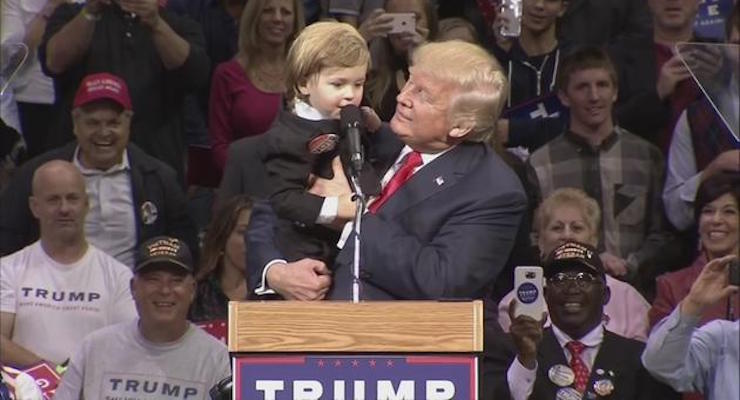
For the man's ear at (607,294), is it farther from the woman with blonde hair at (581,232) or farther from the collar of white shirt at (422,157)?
the collar of white shirt at (422,157)

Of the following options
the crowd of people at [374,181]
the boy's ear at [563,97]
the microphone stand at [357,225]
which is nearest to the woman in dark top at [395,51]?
the crowd of people at [374,181]

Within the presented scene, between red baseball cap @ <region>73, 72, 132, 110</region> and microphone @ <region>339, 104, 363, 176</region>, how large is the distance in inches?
136

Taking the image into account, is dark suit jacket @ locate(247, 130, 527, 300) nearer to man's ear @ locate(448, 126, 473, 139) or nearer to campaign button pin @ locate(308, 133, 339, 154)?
man's ear @ locate(448, 126, 473, 139)

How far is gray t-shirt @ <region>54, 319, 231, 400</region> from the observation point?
788 centimetres

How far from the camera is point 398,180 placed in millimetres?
5887

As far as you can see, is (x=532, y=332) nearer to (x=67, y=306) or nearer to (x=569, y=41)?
(x=67, y=306)

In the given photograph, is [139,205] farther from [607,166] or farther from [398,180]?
[398,180]

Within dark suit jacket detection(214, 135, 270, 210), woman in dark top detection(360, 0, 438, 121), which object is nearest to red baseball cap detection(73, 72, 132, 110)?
dark suit jacket detection(214, 135, 270, 210)

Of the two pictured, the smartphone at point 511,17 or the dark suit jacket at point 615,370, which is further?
the smartphone at point 511,17

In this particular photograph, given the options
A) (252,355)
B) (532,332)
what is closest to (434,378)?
(252,355)

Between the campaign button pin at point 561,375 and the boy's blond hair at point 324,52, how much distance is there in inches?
74.0

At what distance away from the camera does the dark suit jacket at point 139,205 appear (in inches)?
354

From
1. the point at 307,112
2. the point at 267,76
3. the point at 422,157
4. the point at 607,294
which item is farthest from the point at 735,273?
the point at 267,76

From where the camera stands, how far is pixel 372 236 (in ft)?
18.7
